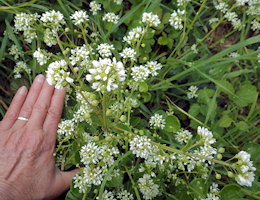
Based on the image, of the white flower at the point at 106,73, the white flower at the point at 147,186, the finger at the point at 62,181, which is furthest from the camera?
the finger at the point at 62,181

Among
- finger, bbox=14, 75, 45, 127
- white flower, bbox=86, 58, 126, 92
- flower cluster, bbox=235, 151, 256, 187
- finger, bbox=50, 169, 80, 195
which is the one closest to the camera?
white flower, bbox=86, 58, 126, 92

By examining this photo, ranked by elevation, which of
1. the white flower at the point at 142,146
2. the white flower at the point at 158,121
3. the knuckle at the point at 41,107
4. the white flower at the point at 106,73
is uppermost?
the knuckle at the point at 41,107

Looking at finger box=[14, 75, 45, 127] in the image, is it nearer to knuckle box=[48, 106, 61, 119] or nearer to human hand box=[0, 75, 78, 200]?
human hand box=[0, 75, 78, 200]

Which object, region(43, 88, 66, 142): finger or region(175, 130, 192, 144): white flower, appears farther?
region(43, 88, 66, 142): finger

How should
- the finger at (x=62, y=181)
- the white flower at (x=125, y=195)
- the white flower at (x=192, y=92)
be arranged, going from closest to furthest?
the white flower at (x=125, y=195) < the finger at (x=62, y=181) < the white flower at (x=192, y=92)

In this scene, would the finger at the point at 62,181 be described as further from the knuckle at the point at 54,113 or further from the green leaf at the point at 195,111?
the green leaf at the point at 195,111

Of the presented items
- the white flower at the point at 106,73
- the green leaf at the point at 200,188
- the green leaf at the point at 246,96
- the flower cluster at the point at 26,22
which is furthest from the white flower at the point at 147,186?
the flower cluster at the point at 26,22

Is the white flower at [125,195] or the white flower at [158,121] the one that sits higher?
the white flower at [158,121]

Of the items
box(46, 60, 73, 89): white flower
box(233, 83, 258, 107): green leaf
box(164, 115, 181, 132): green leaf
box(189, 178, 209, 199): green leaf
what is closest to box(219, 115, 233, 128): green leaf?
box(233, 83, 258, 107): green leaf
